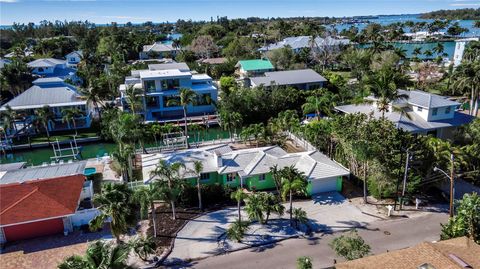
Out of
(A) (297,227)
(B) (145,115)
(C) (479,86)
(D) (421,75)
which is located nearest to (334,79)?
(D) (421,75)

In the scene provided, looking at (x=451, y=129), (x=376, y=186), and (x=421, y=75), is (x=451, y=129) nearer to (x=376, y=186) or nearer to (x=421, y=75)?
→ (x=376, y=186)

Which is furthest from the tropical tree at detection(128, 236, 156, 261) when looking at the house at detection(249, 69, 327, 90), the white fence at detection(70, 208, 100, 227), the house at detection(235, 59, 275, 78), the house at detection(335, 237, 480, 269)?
the house at detection(235, 59, 275, 78)

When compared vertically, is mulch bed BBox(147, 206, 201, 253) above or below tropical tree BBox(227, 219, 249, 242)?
below

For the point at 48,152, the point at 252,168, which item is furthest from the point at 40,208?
the point at 48,152

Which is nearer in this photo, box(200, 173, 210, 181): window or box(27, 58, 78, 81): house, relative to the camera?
box(200, 173, 210, 181): window

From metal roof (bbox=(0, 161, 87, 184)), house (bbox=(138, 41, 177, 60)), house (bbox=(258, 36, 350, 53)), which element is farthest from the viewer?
house (bbox=(138, 41, 177, 60))

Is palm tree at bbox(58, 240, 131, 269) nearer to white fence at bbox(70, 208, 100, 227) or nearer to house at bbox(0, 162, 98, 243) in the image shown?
house at bbox(0, 162, 98, 243)

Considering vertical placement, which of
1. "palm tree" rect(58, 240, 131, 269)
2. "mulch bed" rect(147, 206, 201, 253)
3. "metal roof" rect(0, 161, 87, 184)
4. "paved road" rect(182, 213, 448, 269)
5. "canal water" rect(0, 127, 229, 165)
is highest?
"palm tree" rect(58, 240, 131, 269)

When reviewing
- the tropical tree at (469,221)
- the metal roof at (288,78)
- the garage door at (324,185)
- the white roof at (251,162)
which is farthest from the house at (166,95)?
the tropical tree at (469,221)
